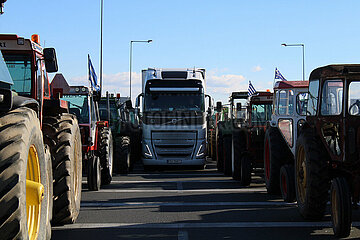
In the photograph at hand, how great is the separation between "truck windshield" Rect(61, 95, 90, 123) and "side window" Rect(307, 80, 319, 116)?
6071 mm

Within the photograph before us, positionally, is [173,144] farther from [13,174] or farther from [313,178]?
[13,174]

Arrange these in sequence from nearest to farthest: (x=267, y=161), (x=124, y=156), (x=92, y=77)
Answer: (x=267, y=161) → (x=92, y=77) → (x=124, y=156)

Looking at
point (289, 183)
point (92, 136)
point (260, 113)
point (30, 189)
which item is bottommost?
point (289, 183)

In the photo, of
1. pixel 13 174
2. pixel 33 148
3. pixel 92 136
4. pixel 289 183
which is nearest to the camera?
pixel 13 174

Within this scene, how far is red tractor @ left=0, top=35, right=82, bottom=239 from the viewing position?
13.5 ft

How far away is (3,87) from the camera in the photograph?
466cm

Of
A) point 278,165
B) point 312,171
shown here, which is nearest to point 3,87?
point 312,171

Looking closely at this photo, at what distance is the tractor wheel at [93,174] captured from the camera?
1227cm

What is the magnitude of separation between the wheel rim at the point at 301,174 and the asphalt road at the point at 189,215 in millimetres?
410

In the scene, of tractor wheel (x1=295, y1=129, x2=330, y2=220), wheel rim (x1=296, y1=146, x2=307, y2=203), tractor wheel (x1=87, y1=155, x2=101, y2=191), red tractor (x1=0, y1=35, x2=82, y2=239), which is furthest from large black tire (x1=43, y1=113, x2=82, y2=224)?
tractor wheel (x1=87, y1=155, x2=101, y2=191)

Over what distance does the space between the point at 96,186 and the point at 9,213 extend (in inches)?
333

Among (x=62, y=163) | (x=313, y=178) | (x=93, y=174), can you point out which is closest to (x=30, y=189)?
(x=62, y=163)

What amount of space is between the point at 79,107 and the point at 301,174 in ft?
22.6

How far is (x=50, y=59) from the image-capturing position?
7629mm
